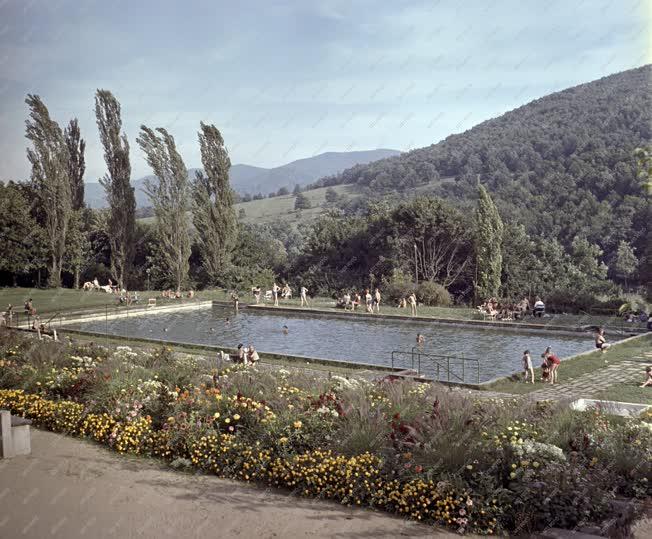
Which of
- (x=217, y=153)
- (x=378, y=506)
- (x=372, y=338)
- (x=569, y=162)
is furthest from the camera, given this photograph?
(x=569, y=162)

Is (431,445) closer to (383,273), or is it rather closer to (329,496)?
(329,496)

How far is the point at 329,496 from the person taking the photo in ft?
21.7

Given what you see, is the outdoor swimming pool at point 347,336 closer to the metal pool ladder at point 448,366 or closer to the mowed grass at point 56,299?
the metal pool ladder at point 448,366

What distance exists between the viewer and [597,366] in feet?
52.0

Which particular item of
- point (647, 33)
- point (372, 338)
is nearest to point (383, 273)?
point (372, 338)

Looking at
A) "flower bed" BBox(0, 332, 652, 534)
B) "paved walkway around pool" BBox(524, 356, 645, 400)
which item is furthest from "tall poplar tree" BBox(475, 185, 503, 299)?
"flower bed" BBox(0, 332, 652, 534)

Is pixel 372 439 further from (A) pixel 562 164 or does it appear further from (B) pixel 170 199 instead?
(A) pixel 562 164

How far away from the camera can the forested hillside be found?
50.9 m

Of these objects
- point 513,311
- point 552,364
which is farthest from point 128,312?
point 552,364

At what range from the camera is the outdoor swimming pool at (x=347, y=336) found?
18797 millimetres

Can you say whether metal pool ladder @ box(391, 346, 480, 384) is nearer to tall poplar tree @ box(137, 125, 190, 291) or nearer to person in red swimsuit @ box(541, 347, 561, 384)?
person in red swimsuit @ box(541, 347, 561, 384)

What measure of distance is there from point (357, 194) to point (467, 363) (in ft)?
253

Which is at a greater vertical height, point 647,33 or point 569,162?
point 569,162

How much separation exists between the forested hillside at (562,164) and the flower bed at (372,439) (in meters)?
45.6
